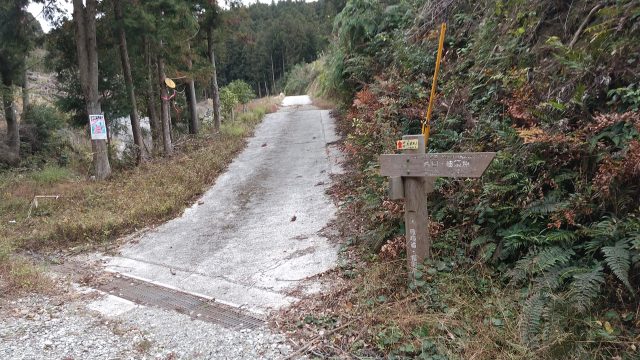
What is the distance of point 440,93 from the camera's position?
22.7 feet

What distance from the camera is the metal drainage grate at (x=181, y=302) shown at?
4332 millimetres

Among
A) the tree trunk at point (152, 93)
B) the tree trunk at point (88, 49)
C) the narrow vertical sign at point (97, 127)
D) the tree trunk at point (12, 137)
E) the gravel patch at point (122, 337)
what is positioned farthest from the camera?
the tree trunk at point (12, 137)

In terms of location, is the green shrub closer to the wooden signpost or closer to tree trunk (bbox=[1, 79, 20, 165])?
tree trunk (bbox=[1, 79, 20, 165])

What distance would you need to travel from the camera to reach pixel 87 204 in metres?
9.13

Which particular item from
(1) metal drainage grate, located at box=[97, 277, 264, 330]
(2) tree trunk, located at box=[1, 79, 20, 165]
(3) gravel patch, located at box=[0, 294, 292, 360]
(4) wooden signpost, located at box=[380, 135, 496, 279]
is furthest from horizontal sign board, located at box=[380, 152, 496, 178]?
(2) tree trunk, located at box=[1, 79, 20, 165]

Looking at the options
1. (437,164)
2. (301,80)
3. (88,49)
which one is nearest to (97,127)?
(88,49)

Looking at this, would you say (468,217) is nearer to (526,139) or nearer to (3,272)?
(526,139)

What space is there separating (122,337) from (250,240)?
280 centimetres

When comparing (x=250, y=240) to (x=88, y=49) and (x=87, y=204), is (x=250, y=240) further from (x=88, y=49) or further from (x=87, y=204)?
(x=88, y=49)

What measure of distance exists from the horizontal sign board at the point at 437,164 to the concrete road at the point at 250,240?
174 centimetres

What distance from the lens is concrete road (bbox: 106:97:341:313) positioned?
5.25m

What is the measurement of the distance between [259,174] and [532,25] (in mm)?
7049

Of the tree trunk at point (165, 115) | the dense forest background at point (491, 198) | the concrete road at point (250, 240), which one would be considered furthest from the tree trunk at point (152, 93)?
the concrete road at point (250, 240)

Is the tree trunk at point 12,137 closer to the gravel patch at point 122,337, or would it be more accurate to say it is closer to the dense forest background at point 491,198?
the dense forest background at point 491,198
